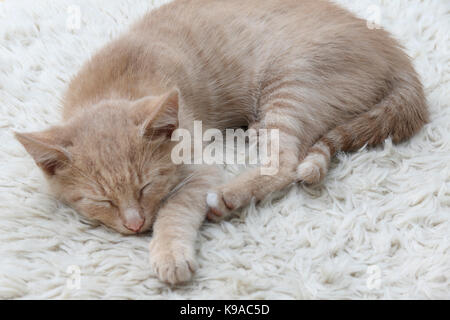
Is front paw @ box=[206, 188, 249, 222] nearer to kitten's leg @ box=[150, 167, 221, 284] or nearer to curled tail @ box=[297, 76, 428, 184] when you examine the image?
kitten's leg @ box=[150, 167, 221, 284]

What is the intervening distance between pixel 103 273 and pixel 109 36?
118 cm

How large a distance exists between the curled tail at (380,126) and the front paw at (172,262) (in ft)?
1.50

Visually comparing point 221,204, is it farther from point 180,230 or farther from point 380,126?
point 380,126

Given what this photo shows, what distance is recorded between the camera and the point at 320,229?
1151 millimetres

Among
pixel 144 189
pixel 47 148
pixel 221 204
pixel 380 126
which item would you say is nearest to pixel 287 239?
pixel 221 204

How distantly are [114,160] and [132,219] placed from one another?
5.6 inches

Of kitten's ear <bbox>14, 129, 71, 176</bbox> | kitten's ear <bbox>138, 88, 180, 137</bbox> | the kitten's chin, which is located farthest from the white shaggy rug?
kitten's ear <bbox>138, 88, 180, 137</bbox>

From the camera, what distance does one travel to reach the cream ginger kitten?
1.12m

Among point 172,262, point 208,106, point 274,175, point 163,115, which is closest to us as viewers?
point 172,262

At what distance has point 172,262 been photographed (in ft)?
3.34
